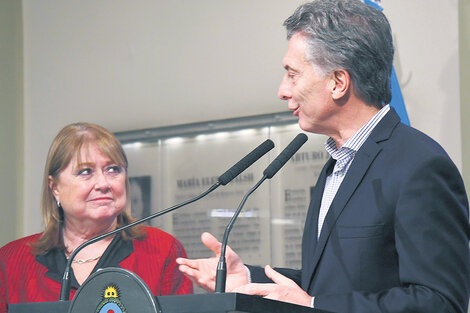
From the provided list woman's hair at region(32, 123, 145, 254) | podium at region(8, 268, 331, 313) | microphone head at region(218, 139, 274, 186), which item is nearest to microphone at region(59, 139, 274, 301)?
microphone head at region(218, 139, 274, 186)

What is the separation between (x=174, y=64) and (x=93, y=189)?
1887mm

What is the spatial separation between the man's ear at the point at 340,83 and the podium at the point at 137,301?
0.75 meters

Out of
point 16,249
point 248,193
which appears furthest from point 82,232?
point 248,193

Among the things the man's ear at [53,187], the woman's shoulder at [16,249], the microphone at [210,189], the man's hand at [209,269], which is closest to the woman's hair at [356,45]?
the microphone at [210,189]

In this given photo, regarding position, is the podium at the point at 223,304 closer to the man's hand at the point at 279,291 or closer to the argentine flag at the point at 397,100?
the man's hand at the point at 279,291

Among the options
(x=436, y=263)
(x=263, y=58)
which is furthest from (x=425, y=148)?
(x=263, y=58)

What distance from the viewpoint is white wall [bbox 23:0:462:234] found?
3.90m

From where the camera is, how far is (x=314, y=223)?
2.14m

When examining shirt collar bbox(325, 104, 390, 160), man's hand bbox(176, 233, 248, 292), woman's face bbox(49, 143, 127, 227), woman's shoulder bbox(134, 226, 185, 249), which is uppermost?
shirt collar bbox(325, 104, 390, 160)

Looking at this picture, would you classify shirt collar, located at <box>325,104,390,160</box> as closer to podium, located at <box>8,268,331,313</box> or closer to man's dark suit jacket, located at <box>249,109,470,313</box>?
man's dark suit jacket, located at <box>249,109,470,313</box>

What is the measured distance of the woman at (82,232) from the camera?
3105mm

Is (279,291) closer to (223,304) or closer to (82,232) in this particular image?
(223,304)

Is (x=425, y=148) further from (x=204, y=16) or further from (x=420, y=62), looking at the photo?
(x=204, y=16)

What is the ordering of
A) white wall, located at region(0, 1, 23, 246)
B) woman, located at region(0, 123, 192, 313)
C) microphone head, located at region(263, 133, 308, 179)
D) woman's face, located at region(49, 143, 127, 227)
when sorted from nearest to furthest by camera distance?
microphone head, located at region(263, 133, 308, 179), woman, located at region(0, 123, 192, 313), woman's face, located at region(49, 143, 127, 227), white wall, located at region(0, 1, 23, 246)
